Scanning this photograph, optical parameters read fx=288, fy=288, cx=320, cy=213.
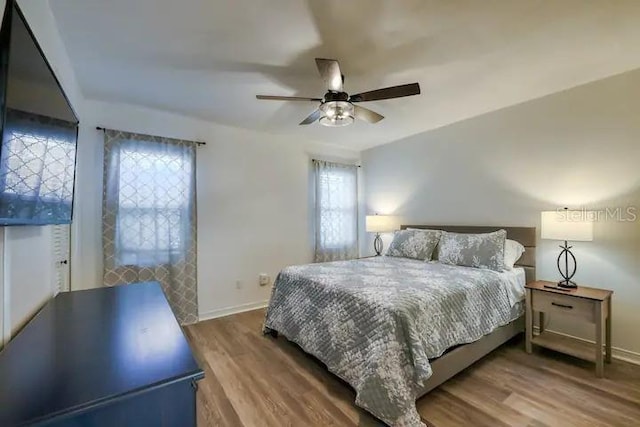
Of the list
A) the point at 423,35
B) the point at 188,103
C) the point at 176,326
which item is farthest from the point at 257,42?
the point at 176,326

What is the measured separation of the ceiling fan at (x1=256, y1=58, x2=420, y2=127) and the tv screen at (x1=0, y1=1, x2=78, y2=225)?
4.16ft

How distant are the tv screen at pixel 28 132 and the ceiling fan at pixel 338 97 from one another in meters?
1.27

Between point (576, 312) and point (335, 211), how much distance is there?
121 inches

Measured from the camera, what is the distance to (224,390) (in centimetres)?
208

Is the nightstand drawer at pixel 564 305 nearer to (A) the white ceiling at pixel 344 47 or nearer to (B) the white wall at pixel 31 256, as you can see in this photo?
(A) the white ceiling at pixel 344 47

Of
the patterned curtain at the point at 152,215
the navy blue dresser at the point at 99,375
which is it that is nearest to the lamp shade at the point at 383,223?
the patterned curtain at the point at 152,215

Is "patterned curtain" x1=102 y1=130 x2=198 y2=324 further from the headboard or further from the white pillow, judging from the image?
the headboard

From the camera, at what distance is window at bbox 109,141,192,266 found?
302 cm

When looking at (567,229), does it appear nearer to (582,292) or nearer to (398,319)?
(582,292)

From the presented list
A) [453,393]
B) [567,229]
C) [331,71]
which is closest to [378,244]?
[567,229]

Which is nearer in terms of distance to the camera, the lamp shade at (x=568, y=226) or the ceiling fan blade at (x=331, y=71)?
the ceiling fan blade at (x=331, y=71)

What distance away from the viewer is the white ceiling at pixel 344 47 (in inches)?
66.9

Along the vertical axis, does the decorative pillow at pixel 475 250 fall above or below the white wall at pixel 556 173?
below

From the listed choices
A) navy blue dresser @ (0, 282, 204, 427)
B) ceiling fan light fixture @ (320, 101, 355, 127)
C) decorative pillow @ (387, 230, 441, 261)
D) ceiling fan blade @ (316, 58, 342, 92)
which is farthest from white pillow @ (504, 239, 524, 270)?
navy blue dresser @ (0, 282, 204, 427)
